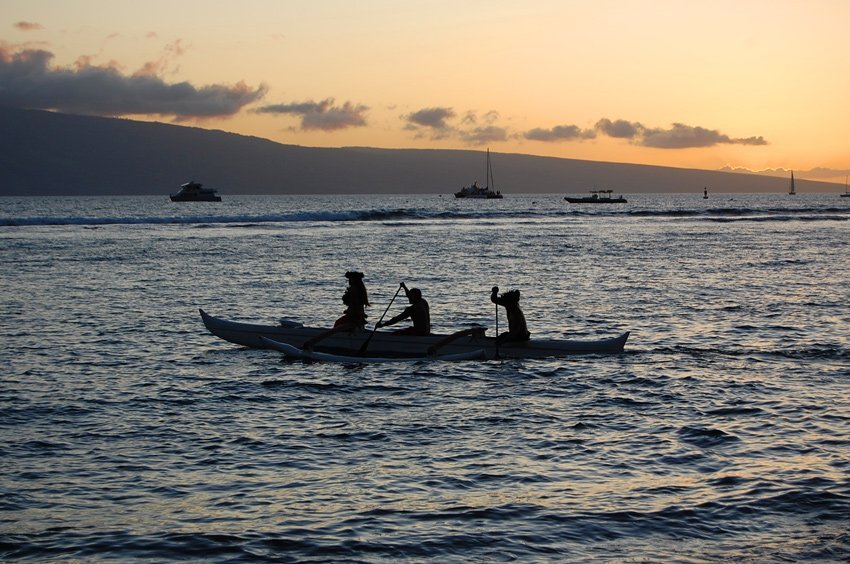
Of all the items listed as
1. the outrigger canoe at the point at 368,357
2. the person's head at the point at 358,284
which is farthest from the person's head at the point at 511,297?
the person's head at the point at 358,284

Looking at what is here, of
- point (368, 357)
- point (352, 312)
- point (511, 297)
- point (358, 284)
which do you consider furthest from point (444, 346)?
point (358, 284)

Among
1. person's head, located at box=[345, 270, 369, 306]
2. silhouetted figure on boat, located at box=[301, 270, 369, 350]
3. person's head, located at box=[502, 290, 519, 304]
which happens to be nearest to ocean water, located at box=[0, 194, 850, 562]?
silhouetted figure on boat, located at box=[301, 270, 369, 350]

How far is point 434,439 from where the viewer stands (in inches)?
569

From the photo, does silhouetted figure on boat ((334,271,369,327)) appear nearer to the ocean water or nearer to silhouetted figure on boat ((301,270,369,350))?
silhouetted figure on boat ((301,270,369,350))

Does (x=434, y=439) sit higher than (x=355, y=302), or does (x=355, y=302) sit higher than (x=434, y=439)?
(x=355, y=302)

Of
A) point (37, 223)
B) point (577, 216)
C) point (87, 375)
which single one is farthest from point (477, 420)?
point (577, 216)

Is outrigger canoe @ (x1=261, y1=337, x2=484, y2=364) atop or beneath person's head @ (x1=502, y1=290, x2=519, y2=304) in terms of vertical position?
beneath

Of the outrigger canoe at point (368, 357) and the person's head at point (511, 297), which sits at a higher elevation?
the person's head at point (511, 297)

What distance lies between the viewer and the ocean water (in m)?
10.3

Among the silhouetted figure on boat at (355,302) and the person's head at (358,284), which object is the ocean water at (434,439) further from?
the person's head at (358,284)

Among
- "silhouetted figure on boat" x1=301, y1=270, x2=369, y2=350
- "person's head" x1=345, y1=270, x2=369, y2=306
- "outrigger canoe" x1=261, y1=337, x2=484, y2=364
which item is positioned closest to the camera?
"outrigger canoe" x1=261, y1=337, x2=484, y2=364

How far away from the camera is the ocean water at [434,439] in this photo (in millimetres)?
10328

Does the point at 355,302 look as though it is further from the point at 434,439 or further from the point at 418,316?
the point at 434,439

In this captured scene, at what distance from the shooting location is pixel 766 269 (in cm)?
4903
